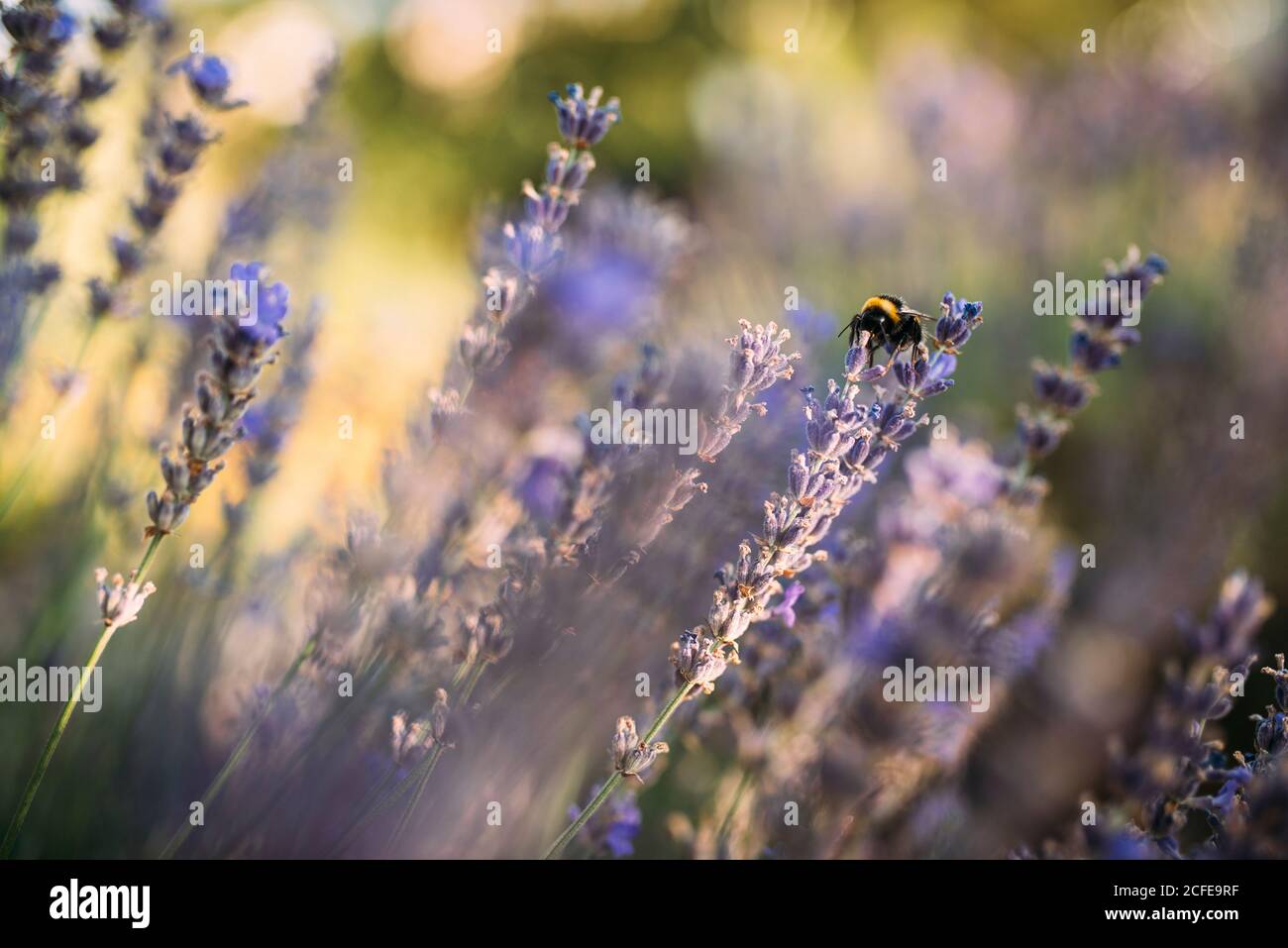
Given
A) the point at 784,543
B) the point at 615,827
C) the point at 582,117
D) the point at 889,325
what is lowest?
the point at 615,827

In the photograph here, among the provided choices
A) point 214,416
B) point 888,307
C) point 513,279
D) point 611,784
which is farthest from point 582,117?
point 611,784

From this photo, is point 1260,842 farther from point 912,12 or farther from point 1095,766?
point 912,12

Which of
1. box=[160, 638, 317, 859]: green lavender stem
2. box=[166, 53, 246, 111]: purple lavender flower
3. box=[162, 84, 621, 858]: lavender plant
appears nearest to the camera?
box=[160, 638, 317, 859]: green lavender stem

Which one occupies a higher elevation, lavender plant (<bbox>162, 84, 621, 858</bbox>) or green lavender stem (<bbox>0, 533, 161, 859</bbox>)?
lavender plant (<bbox>162, 84, 621, 858</bbox>)

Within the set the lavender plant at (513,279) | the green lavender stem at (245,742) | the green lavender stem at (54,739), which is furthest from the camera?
the lavender plant at (513,279)

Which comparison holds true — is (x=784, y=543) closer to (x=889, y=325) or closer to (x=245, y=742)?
(x=889, y=325)

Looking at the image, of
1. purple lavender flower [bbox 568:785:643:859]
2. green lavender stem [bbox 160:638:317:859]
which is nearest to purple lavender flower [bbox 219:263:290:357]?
green lavender stem [bbox 160:638:317:859]

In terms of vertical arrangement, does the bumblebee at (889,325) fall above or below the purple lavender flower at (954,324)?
above

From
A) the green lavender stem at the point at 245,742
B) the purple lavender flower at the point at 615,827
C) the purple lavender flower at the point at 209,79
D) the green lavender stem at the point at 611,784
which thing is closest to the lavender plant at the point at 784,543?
the green lavender stem at the point at 611,784

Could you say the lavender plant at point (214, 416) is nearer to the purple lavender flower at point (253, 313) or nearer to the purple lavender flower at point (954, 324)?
the purple lavender flower at point (253, 313)

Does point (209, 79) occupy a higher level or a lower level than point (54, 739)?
higher

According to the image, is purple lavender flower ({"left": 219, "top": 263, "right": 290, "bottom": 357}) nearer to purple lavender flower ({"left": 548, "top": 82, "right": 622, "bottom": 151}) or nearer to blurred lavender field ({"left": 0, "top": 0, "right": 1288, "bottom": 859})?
blurred lavender field ({"left": 0, "top": 0, "right": 1288, "bottom": 859})

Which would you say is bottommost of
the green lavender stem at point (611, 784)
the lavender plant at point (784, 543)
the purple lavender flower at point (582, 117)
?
the green lavender stem at point (611, 784)
